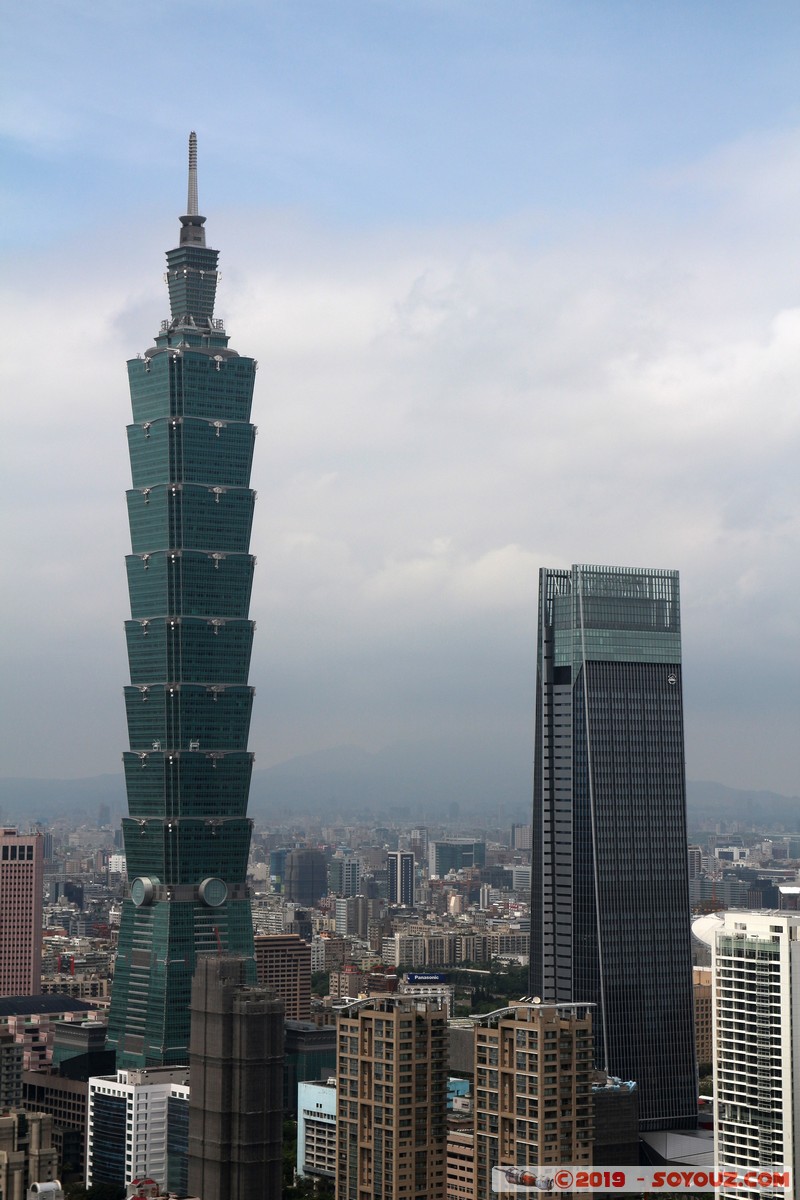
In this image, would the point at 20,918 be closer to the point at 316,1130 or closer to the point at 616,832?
the point at 316,1130

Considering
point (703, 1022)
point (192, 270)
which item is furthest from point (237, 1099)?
point (192, 270)

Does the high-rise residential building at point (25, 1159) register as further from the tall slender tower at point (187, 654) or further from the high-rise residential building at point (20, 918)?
the high-rise residential building at point (20, 918)

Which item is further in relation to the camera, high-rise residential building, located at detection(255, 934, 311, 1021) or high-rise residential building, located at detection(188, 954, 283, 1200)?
high-rise residential building, located at detection(255, 934, 311, 1021)

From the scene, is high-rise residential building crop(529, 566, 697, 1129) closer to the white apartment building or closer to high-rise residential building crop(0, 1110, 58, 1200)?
the white apartment building

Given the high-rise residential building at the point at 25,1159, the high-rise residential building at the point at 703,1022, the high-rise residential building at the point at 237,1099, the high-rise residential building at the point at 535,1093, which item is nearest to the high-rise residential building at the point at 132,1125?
the high-rise residential building at the point at 25,1159

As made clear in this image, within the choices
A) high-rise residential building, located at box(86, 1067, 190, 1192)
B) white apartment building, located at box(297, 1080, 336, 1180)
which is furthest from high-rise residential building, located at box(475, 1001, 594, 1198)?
high-rise residential building, located at box(86, 1067, 190, 1192)

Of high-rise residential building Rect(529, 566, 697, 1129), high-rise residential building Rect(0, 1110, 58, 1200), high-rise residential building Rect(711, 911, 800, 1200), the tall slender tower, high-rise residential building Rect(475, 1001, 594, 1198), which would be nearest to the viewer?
high-rise residential building Rect(711, 911, 800, 1200)

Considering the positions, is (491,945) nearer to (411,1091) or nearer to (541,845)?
(541,845)
